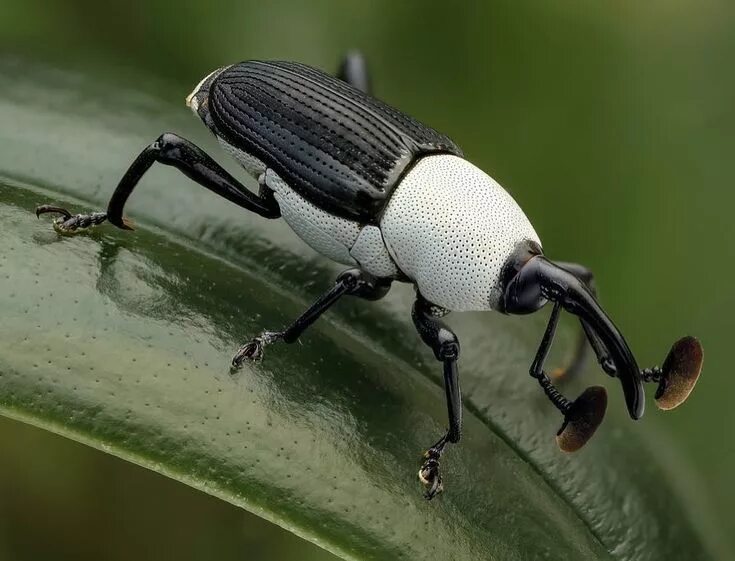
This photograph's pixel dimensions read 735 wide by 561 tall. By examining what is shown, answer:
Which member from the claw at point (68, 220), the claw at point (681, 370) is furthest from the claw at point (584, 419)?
the claw at point (68, 220)

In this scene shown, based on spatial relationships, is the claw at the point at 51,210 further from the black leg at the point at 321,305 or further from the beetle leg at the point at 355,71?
the beetle leg at the point at 355,71

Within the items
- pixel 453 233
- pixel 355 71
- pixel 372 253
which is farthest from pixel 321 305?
pixel 355 71

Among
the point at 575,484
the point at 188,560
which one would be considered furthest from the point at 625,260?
the point at 188,560

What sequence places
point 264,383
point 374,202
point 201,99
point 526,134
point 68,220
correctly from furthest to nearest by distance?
point 526,134 → point 201,99 → point 374,202 → point 68,220 → point 264,383

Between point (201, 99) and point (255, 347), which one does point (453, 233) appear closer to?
point (255, 347)

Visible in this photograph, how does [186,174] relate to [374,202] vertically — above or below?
below

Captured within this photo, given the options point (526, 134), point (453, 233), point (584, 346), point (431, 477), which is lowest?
point (431, 477)
